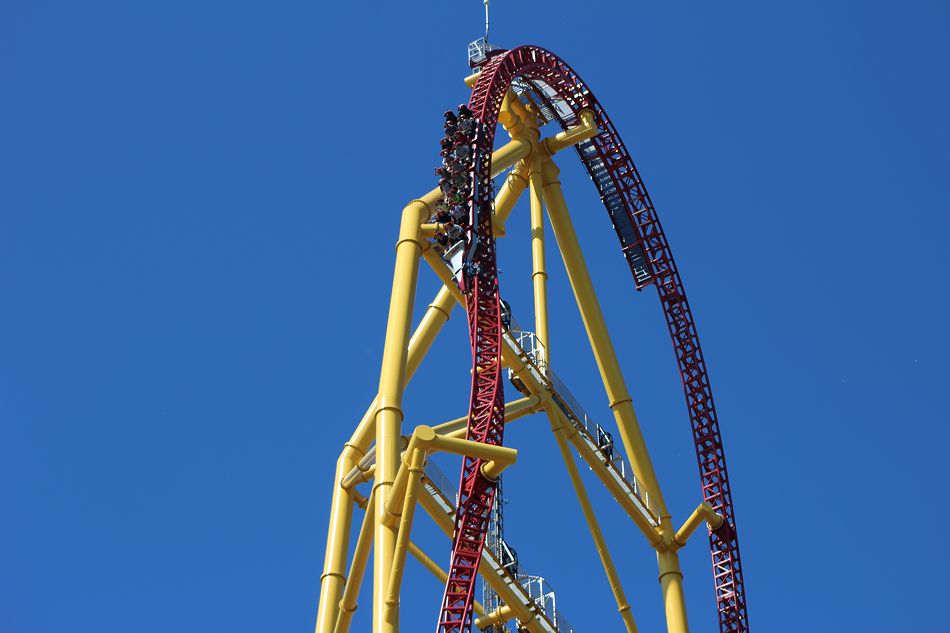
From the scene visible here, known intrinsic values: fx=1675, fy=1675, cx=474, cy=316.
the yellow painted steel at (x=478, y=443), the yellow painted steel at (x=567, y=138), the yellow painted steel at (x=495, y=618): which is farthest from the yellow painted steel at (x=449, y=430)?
the yellow painted steel at (x=567, y=138)

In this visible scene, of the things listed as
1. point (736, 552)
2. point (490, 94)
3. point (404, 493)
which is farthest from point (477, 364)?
point (736, 552)

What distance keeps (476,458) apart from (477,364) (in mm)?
2094

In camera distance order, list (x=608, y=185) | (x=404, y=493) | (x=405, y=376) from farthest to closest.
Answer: (x=608, y=185) < (x=405, y=376) < (x=404, y=493)

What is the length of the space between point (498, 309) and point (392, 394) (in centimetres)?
237

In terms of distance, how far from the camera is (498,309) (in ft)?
81.8

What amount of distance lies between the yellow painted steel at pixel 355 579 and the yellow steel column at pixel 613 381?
5.42 m

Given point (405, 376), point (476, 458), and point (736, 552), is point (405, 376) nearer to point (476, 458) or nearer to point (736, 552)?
point (476, 458)

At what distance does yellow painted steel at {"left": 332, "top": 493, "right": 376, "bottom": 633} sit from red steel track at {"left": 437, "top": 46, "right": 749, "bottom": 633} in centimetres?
231

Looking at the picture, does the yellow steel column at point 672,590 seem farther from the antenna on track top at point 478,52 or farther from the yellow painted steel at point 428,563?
the antenna on track top at point 478,52

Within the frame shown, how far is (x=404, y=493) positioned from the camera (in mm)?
22516

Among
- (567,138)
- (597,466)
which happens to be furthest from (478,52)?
(597,466)

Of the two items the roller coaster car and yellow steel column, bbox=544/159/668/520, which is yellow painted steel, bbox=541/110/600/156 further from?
the roller coaster car

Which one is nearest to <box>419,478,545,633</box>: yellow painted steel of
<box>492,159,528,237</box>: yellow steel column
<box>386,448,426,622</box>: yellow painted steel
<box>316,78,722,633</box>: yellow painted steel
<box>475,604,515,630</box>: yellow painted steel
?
<box>316,78,722,633</box>: yellow painted steel

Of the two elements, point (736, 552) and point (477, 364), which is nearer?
point (477, 364)
